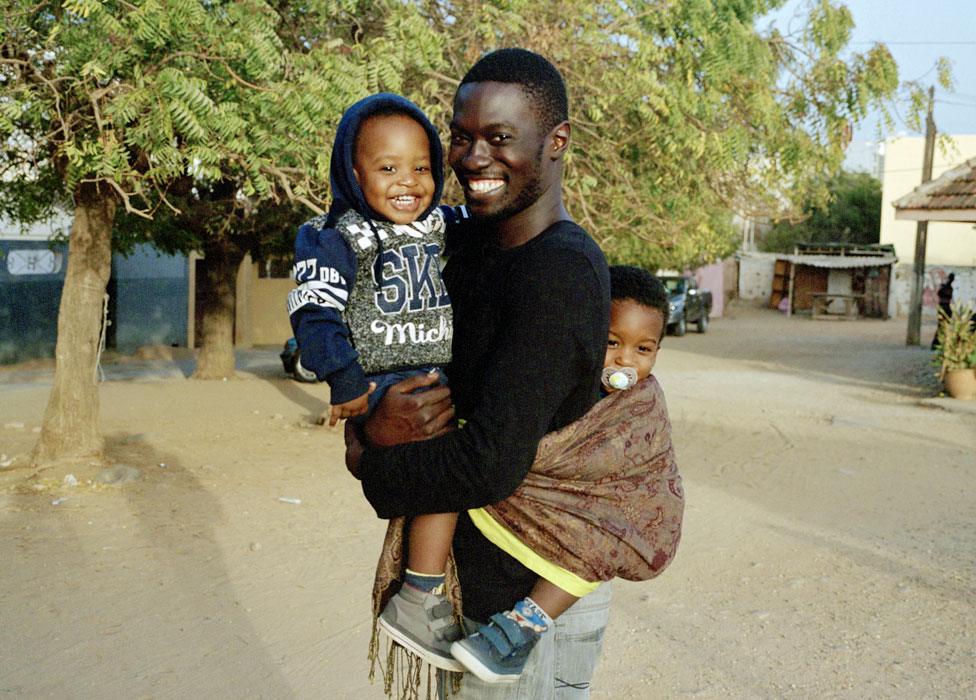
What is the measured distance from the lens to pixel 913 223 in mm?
38812

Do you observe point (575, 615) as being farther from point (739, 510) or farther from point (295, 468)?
point (295, 468)

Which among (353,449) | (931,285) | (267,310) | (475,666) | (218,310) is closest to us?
(475,666)

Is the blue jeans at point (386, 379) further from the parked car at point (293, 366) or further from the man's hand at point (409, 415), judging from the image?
the parked car at point (293, 366)

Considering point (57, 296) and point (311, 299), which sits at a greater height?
point (311, 299)

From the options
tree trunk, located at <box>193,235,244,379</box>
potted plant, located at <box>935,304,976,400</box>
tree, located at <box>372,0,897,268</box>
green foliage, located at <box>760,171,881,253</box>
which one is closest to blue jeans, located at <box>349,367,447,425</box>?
tree, located at <box>372,0,897,268</box>

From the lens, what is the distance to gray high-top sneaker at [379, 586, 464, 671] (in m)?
1.79

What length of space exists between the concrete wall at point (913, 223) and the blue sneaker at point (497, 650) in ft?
122

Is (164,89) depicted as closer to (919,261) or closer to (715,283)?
(919,261)

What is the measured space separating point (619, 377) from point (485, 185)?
18.8 inches

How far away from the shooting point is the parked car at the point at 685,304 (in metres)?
26.2

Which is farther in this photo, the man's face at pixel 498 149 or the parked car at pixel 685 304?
the parked car at pixel 685 304

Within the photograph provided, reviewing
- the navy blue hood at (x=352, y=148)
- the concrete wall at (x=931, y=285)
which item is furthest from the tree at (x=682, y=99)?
the concrete wall at (x=931, y=285)

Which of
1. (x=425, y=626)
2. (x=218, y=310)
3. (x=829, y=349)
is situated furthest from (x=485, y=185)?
(x=829, y=349)

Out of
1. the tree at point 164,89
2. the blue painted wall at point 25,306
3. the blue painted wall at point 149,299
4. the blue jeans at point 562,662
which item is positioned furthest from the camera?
the blue painted wall at point 149,299
